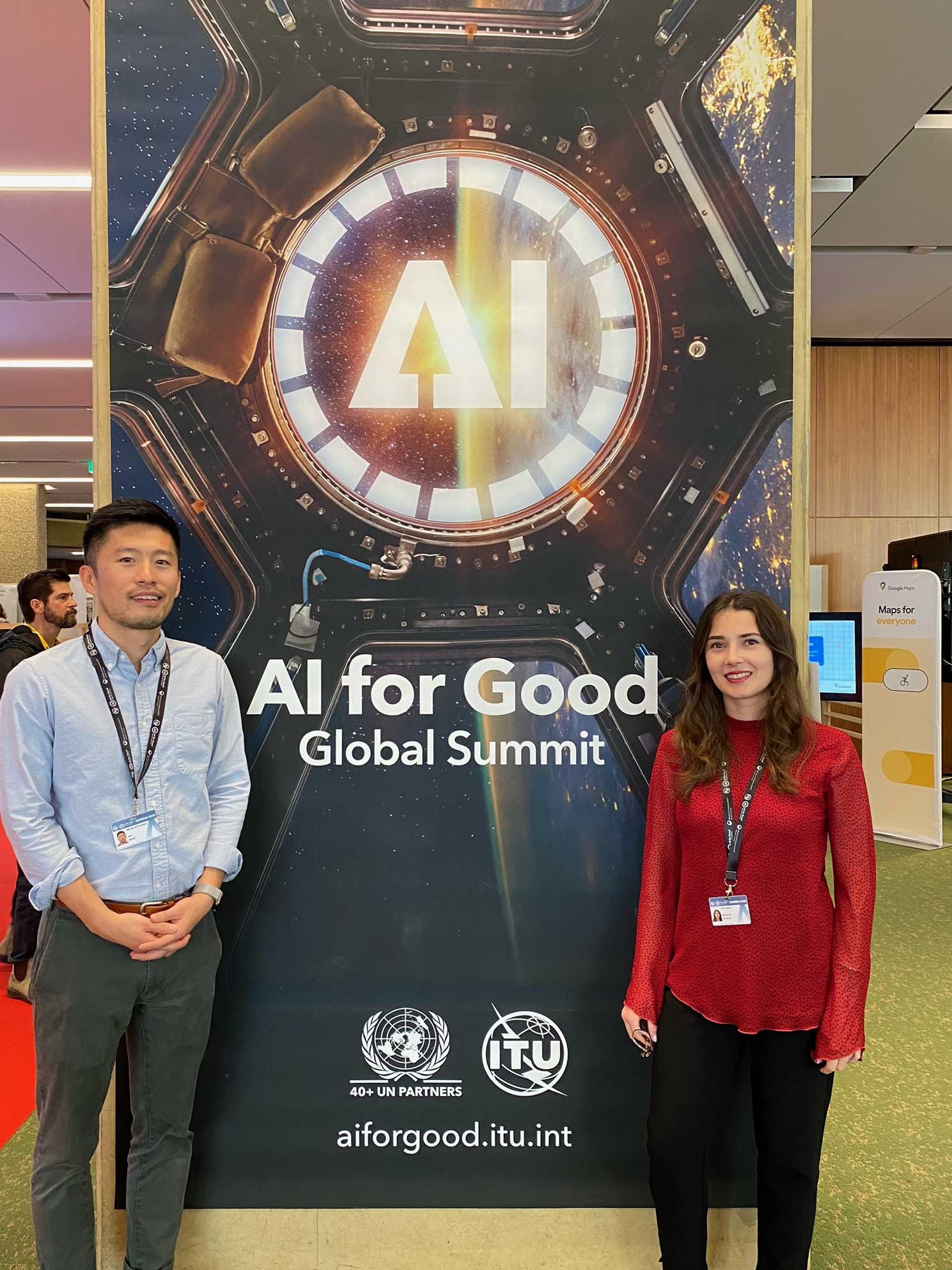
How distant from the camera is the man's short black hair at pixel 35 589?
4.27 metres

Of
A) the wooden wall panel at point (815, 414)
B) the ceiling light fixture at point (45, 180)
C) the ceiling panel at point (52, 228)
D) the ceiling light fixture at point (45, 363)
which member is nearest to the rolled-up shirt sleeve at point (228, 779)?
the ceiling panel at point (52, 228)

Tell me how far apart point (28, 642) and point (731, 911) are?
10.9 feet

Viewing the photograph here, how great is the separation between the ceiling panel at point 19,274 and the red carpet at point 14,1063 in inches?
168

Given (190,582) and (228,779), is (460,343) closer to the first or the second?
(190,582)

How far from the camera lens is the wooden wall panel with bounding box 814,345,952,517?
7879 millimetres

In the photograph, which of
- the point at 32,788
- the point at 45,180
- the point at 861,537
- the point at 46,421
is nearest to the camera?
the point at 32,788

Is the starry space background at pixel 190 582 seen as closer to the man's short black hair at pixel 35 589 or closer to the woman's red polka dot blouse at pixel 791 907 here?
the woman's red polka dot blouse at pixel 791 907

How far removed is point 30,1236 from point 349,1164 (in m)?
0.79

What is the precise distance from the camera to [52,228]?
5105 mm

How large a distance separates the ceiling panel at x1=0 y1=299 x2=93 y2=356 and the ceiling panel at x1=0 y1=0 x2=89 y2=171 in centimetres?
202

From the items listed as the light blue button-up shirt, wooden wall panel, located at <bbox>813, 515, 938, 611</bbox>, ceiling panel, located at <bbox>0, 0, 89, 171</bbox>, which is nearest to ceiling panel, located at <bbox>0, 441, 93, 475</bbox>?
ceiling panel, located at <bbox>0, 0, 89, 171</bbox>

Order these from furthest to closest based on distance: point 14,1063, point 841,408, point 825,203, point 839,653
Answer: point 841,408
point 839,653
point 825,203
point 14,1063

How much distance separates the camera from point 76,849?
1.58 m

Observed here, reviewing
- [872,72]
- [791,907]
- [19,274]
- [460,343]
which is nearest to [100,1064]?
[791,907]
